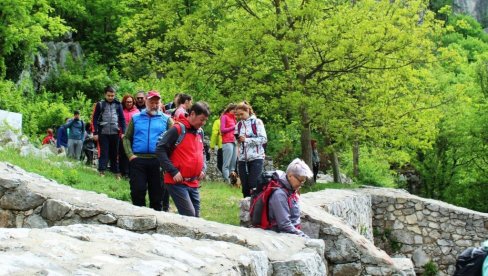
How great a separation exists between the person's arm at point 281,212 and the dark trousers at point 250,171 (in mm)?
2593

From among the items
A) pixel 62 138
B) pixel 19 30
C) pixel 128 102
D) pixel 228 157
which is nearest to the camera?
pixel 128 102

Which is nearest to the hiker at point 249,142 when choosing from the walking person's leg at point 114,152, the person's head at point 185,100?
the person's head at point 185,100

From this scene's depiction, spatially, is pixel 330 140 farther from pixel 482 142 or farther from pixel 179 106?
pixel 482 142

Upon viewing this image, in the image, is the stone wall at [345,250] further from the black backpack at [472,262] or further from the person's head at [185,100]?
the black backpack at [472,262]

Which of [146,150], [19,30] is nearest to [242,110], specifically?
[146,150]

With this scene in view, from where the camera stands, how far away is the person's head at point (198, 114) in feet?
21.1

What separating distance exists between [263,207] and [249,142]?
8.14ft

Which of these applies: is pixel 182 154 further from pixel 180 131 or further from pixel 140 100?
pixel 140 100

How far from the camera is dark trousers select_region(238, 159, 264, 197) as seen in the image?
9094 mm

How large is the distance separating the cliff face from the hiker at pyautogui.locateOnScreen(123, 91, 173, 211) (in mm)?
59748

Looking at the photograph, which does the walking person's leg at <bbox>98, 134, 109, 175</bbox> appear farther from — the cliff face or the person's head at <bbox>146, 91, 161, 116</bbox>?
the cliff face

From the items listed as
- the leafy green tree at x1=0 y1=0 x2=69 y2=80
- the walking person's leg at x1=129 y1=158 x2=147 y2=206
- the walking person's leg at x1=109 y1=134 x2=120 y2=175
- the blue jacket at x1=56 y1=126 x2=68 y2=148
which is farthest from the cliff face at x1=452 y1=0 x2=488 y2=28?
the walking person's leg at x1=129 y1=158 x2=147 y2=206

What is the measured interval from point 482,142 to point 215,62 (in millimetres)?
14673

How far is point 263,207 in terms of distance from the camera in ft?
21.6
